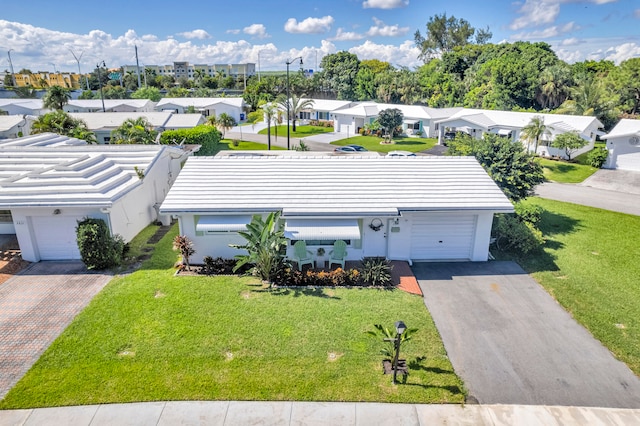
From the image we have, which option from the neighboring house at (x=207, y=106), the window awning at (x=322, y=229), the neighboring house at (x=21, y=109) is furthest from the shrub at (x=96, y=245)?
the neighboring house at (x=21, y=109)

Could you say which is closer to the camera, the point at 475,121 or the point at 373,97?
the point at 475,121

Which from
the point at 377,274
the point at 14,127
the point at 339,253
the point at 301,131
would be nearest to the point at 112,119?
the point at 14,127

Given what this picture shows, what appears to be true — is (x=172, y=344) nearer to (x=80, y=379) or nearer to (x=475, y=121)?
(x=80, y=379)

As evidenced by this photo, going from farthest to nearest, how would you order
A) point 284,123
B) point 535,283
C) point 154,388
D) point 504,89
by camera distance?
point 284,123 < point 504,89 < point 535,283 < point 154,388

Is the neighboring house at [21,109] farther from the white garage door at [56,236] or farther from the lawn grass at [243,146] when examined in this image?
the white garage door at [56,236]

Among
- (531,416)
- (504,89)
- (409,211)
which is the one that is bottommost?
(531,416)

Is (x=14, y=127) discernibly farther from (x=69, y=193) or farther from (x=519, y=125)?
(x=519, y=125)

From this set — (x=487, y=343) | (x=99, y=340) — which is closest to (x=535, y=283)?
(x=487, y=343)
